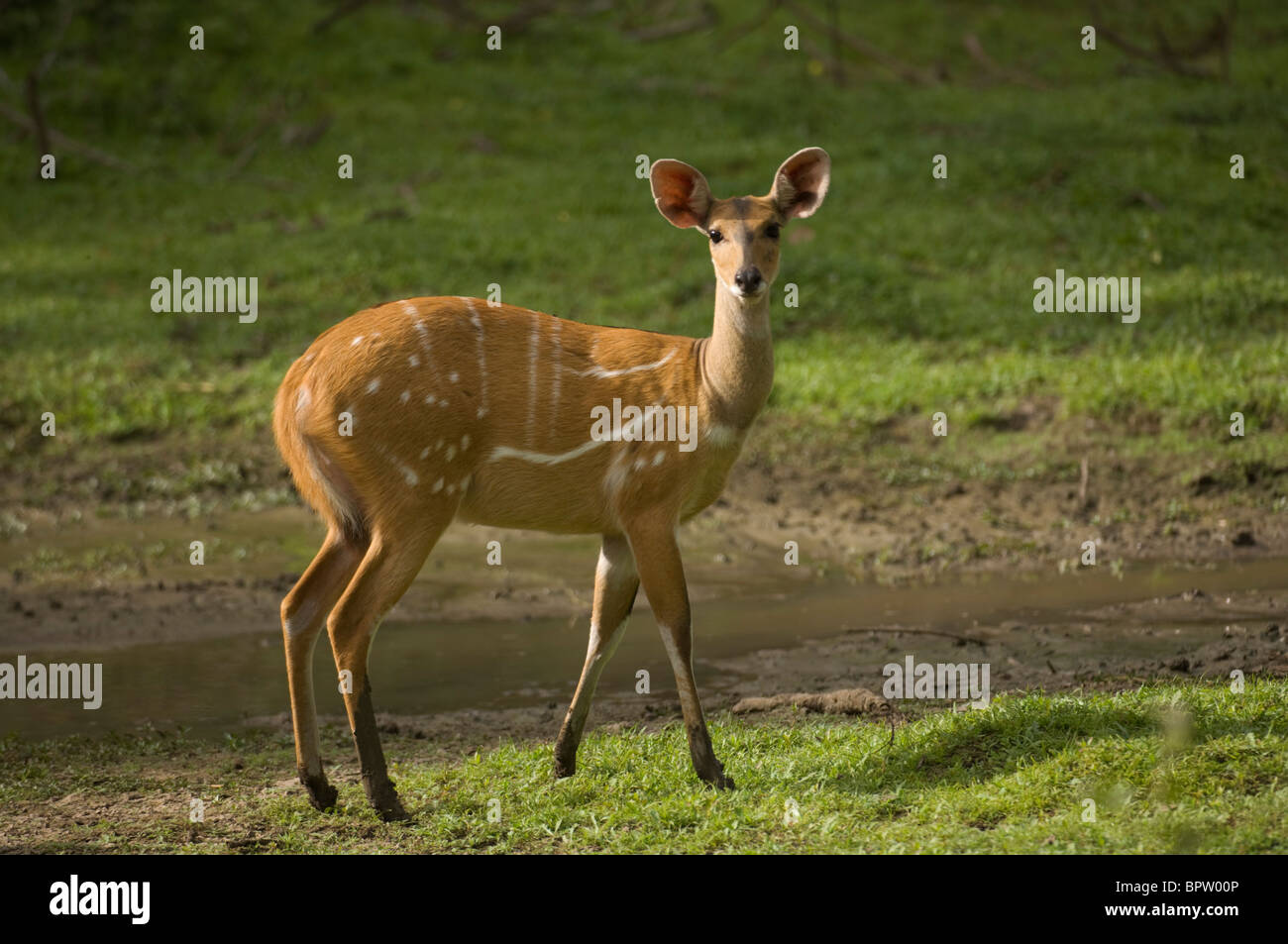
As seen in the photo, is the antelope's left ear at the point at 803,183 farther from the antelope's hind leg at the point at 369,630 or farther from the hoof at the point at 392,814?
the hoof at the point at 392,814

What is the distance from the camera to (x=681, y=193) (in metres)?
5.79

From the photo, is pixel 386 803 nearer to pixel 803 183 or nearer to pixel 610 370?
pixel 610 370

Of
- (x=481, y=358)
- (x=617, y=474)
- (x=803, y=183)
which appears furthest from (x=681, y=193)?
(x=617, y=474)

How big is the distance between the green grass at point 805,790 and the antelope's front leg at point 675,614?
118 mm

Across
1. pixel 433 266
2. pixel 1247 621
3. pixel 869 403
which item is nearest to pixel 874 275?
pixel 869 403

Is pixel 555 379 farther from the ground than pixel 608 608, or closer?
farther from the ground

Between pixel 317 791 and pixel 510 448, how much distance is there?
141cm

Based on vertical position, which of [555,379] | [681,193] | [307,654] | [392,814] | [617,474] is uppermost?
[681,193]

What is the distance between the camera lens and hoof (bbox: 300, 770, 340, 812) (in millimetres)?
5234

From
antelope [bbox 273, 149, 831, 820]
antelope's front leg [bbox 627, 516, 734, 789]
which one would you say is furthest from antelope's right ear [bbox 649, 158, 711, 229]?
antelope's front leg [bbox 627, 516, 734, 789]

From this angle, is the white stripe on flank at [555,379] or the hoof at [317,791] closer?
the hoof at [317,791]

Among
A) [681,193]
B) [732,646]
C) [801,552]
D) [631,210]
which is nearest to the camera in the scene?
[681,193]

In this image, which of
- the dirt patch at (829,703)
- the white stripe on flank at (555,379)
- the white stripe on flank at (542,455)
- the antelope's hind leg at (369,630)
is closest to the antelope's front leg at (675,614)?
the white stripe on flank at (542,455)

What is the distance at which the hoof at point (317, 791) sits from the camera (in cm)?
523
